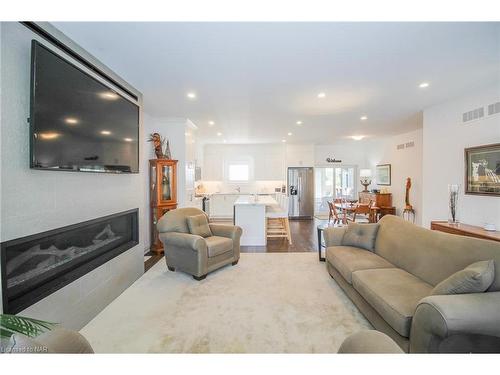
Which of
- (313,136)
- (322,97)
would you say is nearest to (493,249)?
(322,97)

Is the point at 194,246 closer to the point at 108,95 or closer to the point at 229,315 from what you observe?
the point at 229,315

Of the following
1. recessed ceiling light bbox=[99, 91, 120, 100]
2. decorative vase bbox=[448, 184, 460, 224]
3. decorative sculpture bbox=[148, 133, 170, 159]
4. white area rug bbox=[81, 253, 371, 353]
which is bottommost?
white area rug bbox=[81, 253, 371, 353]

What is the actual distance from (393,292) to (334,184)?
714cm

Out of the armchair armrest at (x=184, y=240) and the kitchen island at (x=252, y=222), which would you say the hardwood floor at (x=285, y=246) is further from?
the armchair armrest at (x=184, y=240)

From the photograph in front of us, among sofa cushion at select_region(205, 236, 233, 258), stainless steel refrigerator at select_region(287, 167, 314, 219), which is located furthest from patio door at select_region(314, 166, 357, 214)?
sofa cushion at select_region(205, 236, 233, 258)

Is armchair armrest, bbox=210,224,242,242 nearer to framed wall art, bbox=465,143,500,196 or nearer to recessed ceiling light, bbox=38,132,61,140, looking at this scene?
recessed ceiling light, bbox=38,132,61,140

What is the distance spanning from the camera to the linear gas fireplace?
1512 mm

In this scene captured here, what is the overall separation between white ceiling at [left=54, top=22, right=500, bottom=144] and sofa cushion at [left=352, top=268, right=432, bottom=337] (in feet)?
7.34

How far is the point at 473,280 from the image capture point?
143cm

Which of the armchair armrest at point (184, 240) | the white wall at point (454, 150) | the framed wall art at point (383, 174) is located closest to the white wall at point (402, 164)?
the framed wall art at point (383, 174)

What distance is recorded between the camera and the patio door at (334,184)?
8516 millimetres

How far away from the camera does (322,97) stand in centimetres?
346

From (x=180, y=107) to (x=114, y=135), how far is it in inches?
65.8
